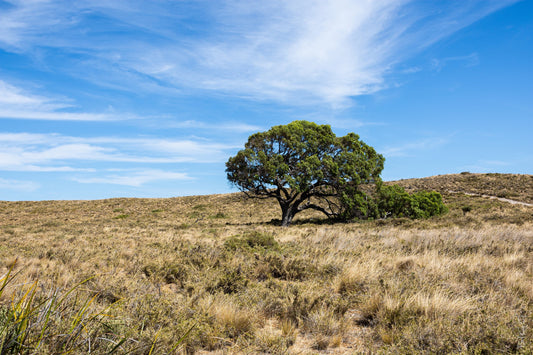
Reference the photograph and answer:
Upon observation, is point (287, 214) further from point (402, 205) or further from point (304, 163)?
point (402, 205)

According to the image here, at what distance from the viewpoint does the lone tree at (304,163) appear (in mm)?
26031

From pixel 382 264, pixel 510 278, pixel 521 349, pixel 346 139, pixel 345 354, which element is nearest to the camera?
pixel 521 349

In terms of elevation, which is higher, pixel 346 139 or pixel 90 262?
pixel 346 139

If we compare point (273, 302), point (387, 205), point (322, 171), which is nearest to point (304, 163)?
point (322, 171)

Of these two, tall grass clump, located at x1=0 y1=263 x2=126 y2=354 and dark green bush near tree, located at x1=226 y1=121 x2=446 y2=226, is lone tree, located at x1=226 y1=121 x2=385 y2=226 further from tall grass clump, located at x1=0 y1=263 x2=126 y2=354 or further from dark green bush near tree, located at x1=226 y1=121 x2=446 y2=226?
tall grass clump, located at x1=0 y1=263 x2=126 y2=354

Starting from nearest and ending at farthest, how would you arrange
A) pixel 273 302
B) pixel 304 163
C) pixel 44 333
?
pixel 44 333 → pixel 273 302 → pixel 304 163

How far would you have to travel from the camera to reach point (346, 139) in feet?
92.4

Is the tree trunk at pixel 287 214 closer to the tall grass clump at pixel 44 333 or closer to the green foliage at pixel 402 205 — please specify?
the green foliage at pixel 402 205

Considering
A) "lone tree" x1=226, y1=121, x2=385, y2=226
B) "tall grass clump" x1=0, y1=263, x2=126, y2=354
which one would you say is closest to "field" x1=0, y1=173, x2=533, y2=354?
"tall grass clump" x1=0, y1=263, x2=126, y2=354

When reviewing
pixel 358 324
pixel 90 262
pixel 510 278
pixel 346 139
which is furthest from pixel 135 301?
pixel 346 139

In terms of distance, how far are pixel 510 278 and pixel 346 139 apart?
22327 mm

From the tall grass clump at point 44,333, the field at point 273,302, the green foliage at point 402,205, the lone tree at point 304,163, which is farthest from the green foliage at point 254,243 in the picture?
the green foliage at point 402,205

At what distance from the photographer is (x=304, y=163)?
2531 cm

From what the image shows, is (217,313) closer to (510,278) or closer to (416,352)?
(416,352)
